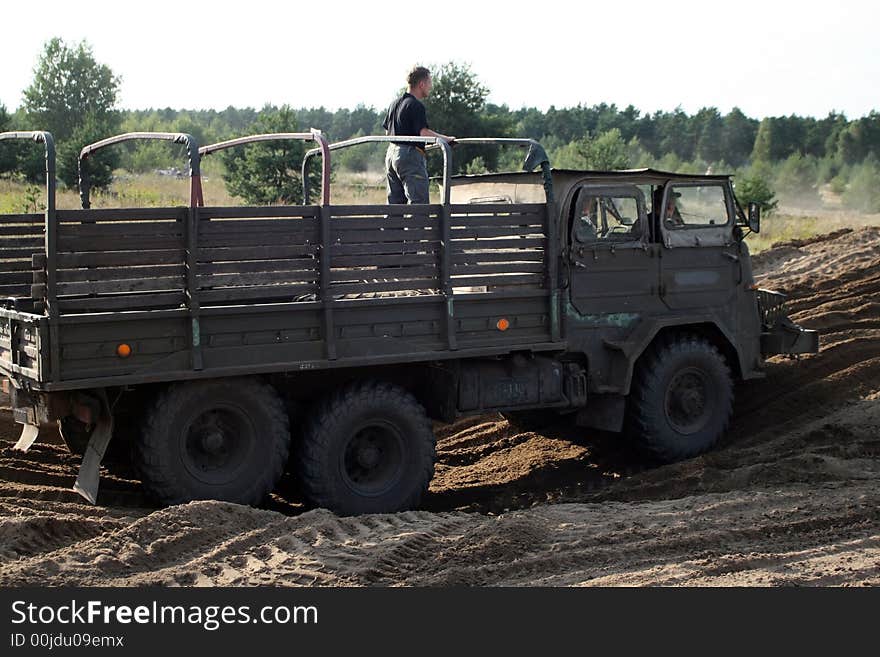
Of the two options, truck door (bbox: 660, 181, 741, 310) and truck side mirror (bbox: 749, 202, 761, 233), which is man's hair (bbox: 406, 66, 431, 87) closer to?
truck door (bbox: 660, 181, 741, 310)

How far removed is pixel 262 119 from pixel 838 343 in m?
21.7

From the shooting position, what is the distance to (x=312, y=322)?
764 centimetres

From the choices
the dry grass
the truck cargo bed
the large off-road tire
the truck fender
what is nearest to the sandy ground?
the large off-road tire

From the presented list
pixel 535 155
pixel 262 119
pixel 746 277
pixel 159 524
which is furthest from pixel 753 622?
pixel 262 119

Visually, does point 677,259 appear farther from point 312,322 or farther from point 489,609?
point 489,609

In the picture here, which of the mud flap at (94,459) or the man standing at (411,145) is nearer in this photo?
the mud flap at (94,459)

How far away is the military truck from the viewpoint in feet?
23.2

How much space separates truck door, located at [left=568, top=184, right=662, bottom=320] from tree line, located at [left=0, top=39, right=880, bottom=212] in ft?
58.5

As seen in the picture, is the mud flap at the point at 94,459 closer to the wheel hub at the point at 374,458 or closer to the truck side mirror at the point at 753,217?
the wheel hub at the point at 374,458

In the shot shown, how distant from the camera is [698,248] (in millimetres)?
9570

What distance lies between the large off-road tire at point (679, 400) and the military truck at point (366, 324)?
0.02m

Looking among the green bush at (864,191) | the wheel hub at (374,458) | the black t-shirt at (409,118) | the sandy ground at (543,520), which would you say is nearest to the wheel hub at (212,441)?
the sandy ground at (543,520)

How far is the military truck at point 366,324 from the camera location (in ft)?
23.2

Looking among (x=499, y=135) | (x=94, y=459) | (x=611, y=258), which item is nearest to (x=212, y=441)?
(x=94, y=459)
